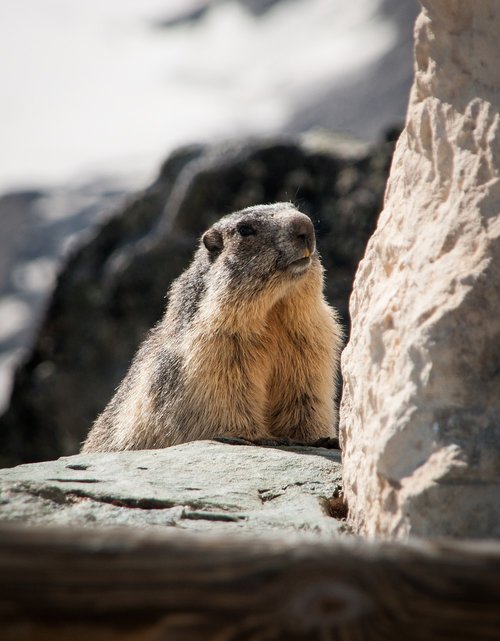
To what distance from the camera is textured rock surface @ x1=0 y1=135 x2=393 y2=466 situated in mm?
13195

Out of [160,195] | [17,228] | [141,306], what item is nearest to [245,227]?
[141,306]

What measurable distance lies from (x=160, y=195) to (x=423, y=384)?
12786 millimetres

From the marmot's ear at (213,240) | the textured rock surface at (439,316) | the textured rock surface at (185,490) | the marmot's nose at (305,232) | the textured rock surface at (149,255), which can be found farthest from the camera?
the textured rock surface at (149,255)

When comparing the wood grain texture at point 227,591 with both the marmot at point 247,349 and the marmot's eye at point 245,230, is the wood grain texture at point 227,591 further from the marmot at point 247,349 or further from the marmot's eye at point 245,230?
the marmot's eye at point 245,230

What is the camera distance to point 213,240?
7.29 meters

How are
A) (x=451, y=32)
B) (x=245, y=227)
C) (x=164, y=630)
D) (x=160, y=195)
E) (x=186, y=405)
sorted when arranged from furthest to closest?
(x=160, y=195), (x=245, y=227), (x=186, y=405), (x=451, y=32), (x=164, y=630)

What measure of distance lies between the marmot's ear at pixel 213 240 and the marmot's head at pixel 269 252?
210mm

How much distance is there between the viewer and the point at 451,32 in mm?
3639

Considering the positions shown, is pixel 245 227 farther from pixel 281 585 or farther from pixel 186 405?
pixel 281 585

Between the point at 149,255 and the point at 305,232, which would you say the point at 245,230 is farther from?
Answer: the point at 149,255

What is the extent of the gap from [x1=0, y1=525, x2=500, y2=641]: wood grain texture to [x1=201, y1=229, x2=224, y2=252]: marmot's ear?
211 inches

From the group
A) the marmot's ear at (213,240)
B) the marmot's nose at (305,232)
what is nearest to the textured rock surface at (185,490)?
the marmot's nose at (305,232)

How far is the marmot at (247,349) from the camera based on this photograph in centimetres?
656

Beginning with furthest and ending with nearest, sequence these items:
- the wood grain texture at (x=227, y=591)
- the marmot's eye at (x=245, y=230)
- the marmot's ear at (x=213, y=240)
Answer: the marmot's ear at (x=213, y=240) < the marmot's eye at (x=245, y=230) < the wood grain texture at (x=227, y=591)
